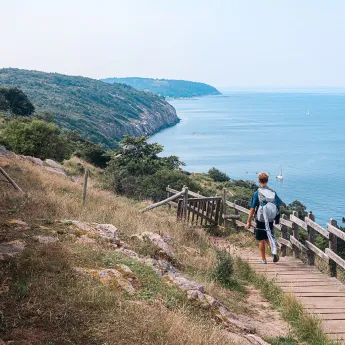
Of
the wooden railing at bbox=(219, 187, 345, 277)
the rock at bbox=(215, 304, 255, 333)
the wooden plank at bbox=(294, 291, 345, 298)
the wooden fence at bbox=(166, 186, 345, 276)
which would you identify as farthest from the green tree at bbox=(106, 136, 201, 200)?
the rock at bbox=(215, 304, 255, 333)

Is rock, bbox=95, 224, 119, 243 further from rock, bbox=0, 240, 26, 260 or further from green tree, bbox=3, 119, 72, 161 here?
green tree, bbox=3, 119, 72, 161

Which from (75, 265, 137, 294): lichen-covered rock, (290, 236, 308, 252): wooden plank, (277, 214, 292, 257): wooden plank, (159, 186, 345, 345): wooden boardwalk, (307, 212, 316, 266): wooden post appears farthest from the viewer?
(277, 214, 292, 257): wooden plank

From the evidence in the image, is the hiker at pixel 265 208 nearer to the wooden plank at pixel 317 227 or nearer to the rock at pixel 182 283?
the wooden plank at pixel 317 227

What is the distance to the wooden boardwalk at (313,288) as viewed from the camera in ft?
21.0

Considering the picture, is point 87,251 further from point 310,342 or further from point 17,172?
point 17,172

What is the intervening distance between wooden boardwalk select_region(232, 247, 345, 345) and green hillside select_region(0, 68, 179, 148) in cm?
8500

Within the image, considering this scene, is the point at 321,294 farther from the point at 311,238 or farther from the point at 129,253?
the point at 129,253

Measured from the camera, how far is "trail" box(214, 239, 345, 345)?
6410 millimetres

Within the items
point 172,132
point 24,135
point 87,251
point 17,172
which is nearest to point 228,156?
point 172,132

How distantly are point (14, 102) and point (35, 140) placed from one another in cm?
3625

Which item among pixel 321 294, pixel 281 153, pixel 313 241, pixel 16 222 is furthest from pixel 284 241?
pixel 281 153

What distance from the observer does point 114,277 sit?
5645 mm

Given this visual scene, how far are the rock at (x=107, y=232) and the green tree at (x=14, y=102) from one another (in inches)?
2341

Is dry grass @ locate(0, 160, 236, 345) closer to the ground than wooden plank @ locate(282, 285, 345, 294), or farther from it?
farther from it
